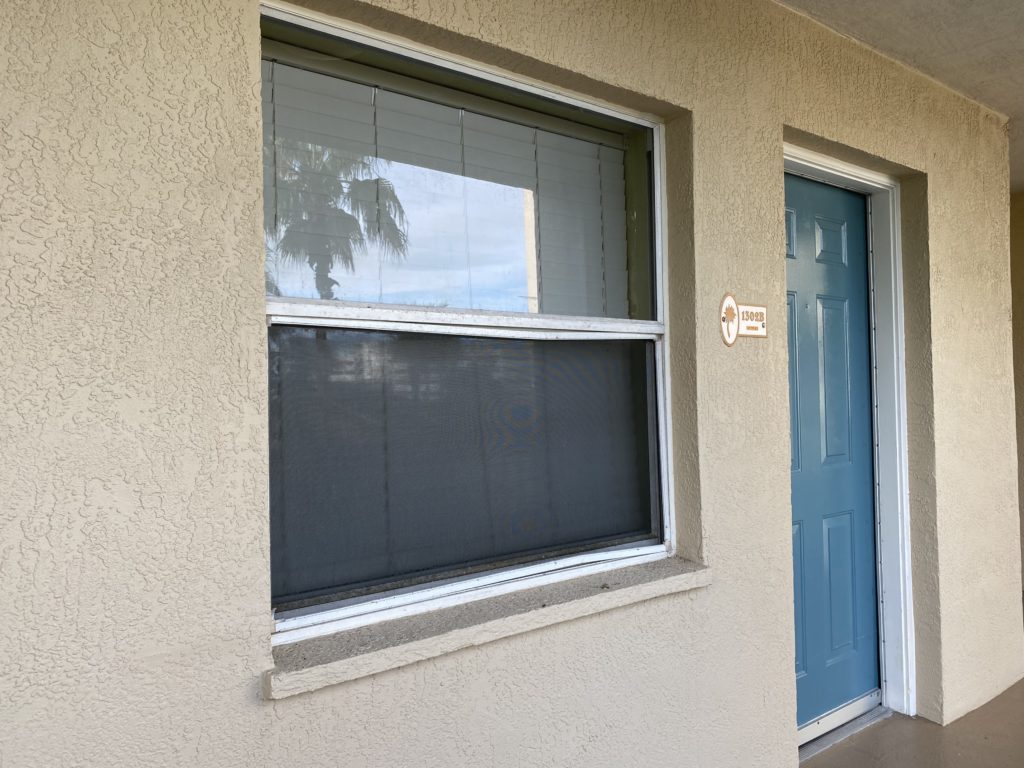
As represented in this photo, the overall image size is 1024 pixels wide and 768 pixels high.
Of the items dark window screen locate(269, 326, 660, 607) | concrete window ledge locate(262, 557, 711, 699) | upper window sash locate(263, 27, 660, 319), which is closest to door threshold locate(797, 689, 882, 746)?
concrete window ledge locate(262, 557, 711, 699)

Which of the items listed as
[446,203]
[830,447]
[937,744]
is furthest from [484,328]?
[937,744]

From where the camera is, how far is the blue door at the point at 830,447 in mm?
3408

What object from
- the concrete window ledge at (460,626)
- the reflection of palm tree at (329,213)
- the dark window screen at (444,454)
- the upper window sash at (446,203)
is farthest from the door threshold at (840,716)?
the reflection of palm tree at (329,213)

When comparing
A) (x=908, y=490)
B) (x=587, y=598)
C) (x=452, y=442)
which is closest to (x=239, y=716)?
(x=452, y=442)

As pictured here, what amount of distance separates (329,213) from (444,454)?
74 cm

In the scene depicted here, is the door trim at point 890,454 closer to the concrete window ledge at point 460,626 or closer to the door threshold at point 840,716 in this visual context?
the door threshold at point 840,716

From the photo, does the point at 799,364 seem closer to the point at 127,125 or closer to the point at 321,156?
the point at 321,156

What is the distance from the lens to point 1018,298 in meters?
6.20

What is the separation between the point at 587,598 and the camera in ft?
7.52

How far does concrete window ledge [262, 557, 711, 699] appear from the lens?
1.78 metres

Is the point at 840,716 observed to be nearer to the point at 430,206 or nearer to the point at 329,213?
the point at 430,206

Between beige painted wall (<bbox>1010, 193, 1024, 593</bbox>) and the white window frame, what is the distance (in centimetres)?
477

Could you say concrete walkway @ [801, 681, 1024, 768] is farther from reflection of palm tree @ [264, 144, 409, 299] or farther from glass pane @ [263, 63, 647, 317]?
reflection of palm tree @ [264, 144, 409, 299]

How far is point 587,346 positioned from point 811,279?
1.55m
